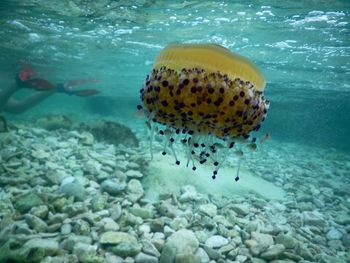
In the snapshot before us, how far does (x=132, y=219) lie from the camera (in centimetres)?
604

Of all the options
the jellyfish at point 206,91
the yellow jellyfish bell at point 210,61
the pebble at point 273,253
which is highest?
the yellow jellyfish bell at point 210,61

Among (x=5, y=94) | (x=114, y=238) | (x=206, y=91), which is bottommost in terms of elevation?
(x=5, y=94)

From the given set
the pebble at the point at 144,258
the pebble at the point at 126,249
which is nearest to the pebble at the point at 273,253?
the pebble at the point at 144,258

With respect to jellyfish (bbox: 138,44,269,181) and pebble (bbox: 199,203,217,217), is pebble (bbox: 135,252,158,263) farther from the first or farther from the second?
jellyfish (bbox: 138,44,269,181)

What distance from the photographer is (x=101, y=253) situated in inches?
200

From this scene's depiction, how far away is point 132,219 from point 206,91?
424 centimetres

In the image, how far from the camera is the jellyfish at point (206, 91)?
249cm

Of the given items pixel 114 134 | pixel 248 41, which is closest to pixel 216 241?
pixel 114 134

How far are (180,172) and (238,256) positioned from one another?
3518 mm

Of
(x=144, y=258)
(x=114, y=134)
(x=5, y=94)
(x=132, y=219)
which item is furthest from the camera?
(x=5, y=94)

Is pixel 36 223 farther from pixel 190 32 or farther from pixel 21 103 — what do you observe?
pixel 21 103

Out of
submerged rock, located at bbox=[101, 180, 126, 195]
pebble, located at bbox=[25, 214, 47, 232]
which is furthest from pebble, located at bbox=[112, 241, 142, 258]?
submerged rock, located at bbox=[101, 180, 126, 195]

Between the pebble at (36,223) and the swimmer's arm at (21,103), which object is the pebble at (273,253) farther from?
the swimmer's arm at (21,103)

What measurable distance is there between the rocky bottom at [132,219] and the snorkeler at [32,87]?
24.0 feet
